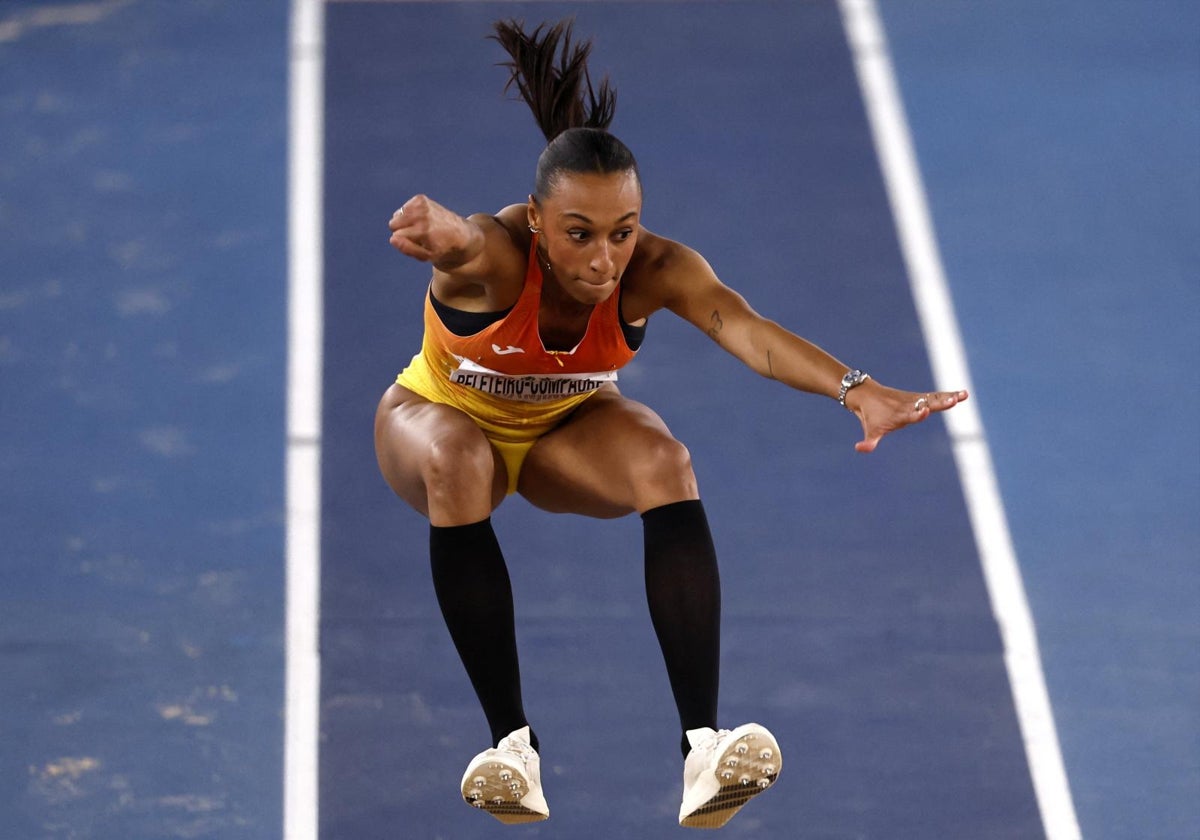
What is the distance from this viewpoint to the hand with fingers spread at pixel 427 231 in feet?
12.1

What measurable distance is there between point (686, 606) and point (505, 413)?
0.66 m

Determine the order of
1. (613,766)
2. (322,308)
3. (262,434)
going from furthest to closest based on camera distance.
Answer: (322,308)
(262,434)
(613,766)

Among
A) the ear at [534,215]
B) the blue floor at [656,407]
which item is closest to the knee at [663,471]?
the ear at [534,215]

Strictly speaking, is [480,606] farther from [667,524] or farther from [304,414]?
[304,414]

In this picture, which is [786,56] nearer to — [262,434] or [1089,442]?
[1089,442]

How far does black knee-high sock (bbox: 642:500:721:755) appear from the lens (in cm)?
418

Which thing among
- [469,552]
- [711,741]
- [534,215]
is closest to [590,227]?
[534,215]

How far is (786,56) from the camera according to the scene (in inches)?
356

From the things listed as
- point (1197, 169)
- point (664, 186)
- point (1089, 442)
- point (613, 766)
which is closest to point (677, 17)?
point (664, 186)

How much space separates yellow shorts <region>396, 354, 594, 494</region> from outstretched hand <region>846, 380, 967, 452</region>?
0.80m

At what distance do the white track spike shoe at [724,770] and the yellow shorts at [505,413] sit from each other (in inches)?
31.4

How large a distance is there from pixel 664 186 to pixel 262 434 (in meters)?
2.27

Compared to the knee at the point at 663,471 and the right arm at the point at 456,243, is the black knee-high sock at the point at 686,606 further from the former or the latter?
the right arm at the point at 456,243

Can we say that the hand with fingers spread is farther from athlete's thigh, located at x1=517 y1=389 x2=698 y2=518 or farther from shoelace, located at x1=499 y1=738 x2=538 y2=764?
shoelace, located at x1=499 y1=738 x2=538 y2=764
